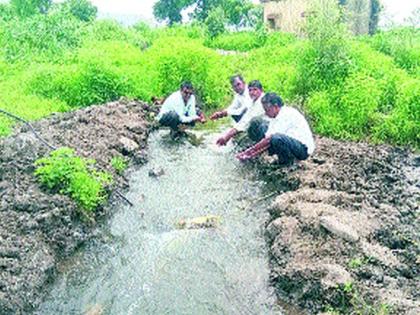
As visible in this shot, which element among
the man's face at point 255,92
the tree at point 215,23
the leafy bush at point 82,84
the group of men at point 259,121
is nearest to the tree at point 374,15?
the tree at point 215,23

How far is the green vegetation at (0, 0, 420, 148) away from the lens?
35.3ft

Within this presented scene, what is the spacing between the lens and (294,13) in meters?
29.2

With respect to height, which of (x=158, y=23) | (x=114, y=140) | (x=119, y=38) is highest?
(x=114, y=140)

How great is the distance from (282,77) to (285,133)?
5.10 meters

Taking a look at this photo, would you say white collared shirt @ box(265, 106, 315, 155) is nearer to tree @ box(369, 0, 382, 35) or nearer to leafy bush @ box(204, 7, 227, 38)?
leafy bush @ box(204, 7, 227, 38)

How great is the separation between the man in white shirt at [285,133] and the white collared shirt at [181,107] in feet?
9.21

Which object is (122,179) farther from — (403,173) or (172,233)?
(403,173)

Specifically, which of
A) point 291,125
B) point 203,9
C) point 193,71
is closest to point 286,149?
point 291,125

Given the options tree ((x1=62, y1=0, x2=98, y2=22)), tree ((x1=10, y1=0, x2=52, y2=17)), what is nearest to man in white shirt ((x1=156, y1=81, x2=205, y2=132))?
tree ((x1=62, y1=0, x2=98, y2=22))

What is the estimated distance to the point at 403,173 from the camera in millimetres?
8914

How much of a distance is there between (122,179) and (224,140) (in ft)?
6.15

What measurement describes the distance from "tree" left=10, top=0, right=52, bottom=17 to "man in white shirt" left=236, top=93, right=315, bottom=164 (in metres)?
33.6

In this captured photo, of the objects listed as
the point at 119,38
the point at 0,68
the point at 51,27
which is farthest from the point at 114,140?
the point at 119,38

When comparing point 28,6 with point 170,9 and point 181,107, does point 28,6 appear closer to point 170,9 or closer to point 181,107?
point 170,9
